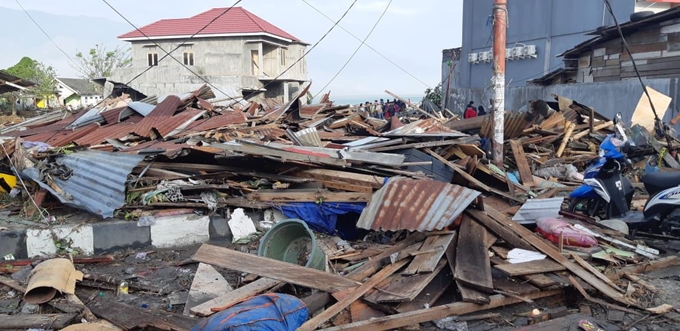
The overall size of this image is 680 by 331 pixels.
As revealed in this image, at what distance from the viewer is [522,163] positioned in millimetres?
9898

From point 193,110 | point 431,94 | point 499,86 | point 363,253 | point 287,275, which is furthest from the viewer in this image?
point 431,94

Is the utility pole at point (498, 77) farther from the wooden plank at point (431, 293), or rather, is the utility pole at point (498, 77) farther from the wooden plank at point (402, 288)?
the wooden plank at point (402, 288)

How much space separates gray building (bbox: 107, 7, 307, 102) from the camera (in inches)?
1309

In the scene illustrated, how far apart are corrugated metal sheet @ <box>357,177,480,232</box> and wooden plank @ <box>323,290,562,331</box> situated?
3.48ft

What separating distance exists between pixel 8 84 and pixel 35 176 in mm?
14297

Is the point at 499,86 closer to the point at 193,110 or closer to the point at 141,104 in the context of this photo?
the point at 193,110

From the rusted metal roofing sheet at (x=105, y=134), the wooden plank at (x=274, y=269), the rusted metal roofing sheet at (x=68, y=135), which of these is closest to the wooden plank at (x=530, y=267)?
the wooden plank at (x=274, y=269)

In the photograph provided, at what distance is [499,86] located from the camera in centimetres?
949

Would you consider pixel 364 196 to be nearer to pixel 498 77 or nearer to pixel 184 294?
pixel 184 294

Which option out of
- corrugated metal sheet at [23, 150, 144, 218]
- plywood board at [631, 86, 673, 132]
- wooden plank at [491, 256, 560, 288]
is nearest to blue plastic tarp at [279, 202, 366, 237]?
corrugated metal sheet at [23, 150, 144, 218]

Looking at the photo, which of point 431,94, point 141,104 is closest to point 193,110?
point 141,104

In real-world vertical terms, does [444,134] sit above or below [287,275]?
above

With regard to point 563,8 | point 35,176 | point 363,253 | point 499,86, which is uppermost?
point 563,8

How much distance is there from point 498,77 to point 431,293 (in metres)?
5.84
